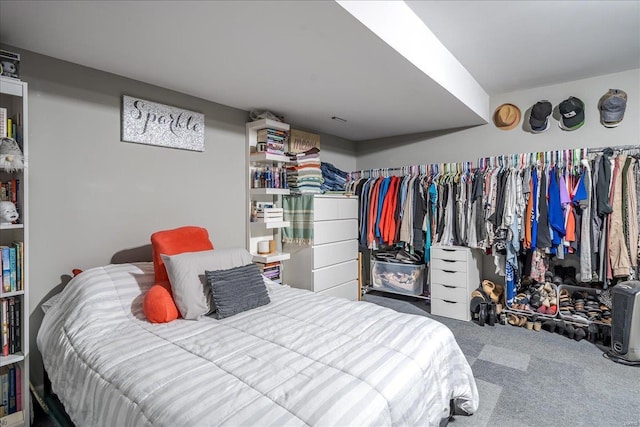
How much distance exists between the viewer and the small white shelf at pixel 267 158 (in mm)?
3084

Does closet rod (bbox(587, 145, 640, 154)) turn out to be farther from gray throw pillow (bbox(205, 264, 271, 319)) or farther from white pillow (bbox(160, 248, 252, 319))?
white pillow (bbox(160, 248, 252, 319))

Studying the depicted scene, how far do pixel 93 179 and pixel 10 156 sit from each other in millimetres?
572

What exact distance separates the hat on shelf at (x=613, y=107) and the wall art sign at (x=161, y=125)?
12.2ft

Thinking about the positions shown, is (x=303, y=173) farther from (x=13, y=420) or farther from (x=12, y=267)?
(x=13, y=420)

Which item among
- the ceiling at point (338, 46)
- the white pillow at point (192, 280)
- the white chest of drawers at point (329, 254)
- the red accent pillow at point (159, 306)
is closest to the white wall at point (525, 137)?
the ceiling at point (338, 46)

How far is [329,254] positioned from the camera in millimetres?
3459

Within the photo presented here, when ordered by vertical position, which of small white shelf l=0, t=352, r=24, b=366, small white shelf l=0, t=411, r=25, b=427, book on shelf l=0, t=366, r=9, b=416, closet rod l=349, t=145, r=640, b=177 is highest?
closet rod l=349, t=145, r=640, b=177

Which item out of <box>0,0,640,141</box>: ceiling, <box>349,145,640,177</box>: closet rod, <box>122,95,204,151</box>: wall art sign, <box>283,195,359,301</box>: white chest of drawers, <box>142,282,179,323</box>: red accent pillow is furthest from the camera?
<box>283,195,359,301</box>: white chest of drawers

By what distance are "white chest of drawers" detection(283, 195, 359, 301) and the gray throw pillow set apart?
3.73 feet

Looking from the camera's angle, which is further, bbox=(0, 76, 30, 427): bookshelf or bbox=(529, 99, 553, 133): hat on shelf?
bbox=(529, 99, 553, 133): hat on shelf

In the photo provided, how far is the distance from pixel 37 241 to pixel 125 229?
0.49 m

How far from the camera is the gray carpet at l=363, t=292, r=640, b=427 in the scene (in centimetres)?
182

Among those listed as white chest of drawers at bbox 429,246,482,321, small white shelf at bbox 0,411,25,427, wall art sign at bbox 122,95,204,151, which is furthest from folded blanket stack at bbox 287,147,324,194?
small white shelf at bbox 0,411,25,427

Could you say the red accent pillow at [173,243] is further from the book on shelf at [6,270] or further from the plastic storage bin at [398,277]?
the plastic storage bin at [398,277]
